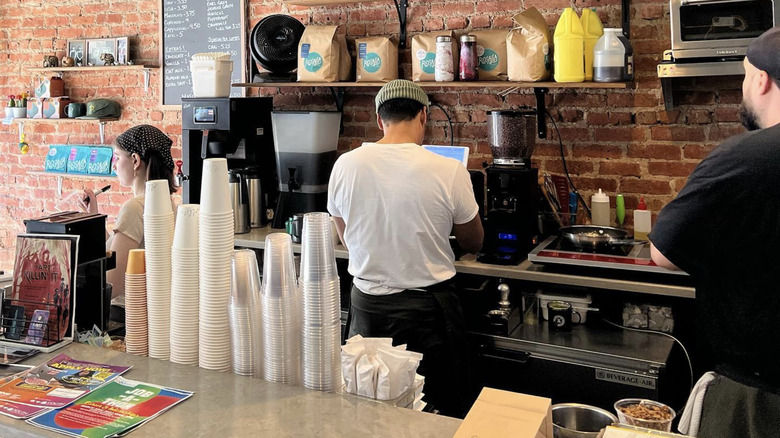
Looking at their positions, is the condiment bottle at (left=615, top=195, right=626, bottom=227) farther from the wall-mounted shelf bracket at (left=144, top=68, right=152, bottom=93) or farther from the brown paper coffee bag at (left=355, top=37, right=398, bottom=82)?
the wall-mounted shelf bracket at (left=144, top=68, right=152, bottom=93)

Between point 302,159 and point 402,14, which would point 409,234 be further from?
point 402,14

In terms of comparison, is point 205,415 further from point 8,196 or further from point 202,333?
point 8,196

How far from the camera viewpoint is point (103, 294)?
6.35 feet

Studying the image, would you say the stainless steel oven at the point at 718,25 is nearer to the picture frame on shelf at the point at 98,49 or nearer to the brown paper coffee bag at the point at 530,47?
the brown paper coffee bag at the point at 530,47

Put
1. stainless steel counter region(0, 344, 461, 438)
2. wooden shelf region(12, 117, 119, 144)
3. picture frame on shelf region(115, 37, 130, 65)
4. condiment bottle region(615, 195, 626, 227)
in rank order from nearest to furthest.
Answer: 1. stainless steel counter region(0, 344, 461, 438)
2. condiment bottle region(615, 195, 626, 227)
3. picture frame on shelf region(115, 37, 130, 65)
4. wooden shelf region(12, 117, 119, 144)

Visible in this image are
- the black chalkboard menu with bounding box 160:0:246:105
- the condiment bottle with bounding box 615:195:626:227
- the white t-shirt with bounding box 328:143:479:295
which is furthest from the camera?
the black chalkboard menu with bounding box 160:0:246:105

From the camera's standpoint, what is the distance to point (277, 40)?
4.16 metres

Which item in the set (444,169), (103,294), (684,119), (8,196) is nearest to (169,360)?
(103,294)

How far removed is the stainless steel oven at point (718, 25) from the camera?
284cm

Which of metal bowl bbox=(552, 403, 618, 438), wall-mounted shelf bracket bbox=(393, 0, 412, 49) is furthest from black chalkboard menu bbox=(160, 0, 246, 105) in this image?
metal bowl bbox=(552, 403, 618, 438)

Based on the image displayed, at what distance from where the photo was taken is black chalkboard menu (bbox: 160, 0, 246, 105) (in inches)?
178

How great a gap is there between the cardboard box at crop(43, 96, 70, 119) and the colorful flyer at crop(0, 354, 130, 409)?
400 centimetres

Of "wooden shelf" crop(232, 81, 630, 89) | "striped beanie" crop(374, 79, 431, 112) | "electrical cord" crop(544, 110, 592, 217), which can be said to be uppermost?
"wooden shelf" crop(232, 81, 630, 89)

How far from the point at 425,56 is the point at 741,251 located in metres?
2.24
